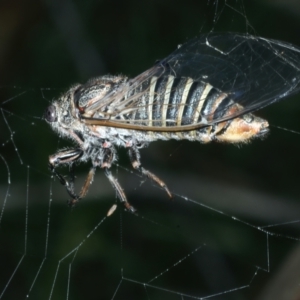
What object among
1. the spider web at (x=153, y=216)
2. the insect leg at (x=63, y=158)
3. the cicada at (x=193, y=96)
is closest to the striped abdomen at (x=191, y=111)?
the cicada at (x=193, y=96)

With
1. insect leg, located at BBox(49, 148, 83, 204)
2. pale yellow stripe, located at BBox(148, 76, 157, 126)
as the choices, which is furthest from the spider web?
pale yellow stripe, located at BBox(148, 76, 157, 126)

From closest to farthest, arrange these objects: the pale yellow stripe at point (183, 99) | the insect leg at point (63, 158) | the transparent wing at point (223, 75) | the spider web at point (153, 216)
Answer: the transparent wing at point (223, 75) → the pale yellow stripe at point (183, 99) → the insect leg at point (63, 158) → the spider web at point (153, 216)

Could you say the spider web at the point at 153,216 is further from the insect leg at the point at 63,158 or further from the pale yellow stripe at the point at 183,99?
the pale yellow stripe at the point at 183,99

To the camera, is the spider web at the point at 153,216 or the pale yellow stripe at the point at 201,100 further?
the spider web at the point at 153,216

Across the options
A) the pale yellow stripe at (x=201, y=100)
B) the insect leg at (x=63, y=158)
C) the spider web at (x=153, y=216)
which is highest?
the pale yellow stripe at (x=201, y=100)

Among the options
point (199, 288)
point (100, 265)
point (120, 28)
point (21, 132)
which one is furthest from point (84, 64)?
point (199, 288)

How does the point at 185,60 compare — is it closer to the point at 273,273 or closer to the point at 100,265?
the point at 273,273
